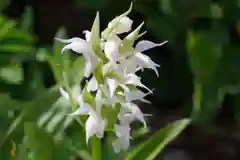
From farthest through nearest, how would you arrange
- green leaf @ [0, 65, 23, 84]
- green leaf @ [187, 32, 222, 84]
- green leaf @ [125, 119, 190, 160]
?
green leaf @ [187, 32, 222, 84] → green leaf @ [0, 65, 23, 84] → green leaf @ [125, 119, 190, 160]

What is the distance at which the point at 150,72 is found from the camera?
41.5 inches

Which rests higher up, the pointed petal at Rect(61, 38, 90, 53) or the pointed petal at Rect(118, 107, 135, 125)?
the pointed petal at Rect(61, 38, 90, 53)

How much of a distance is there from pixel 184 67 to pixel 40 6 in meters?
0.36

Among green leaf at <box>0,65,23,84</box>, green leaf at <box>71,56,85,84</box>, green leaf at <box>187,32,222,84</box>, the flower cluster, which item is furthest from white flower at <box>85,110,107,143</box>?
green leaf at <box>187,32,222,84</box>

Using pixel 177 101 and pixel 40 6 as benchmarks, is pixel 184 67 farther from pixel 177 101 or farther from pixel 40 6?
pixel 40 6

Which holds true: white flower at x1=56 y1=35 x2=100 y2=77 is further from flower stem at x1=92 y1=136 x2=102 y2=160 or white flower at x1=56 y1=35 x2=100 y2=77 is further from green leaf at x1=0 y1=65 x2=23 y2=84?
green leaf at x1=0 y1=65 x2=23 y2=84

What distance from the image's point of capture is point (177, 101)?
1.12m

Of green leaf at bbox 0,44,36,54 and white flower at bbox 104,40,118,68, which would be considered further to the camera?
green leaf at bbox 0,44,36,54

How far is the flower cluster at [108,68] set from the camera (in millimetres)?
400

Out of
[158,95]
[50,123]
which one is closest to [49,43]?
[158,95]

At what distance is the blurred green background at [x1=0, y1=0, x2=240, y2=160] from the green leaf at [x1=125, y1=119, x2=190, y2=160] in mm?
56

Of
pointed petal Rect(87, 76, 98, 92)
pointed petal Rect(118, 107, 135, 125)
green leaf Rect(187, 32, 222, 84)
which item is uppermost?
pointed petal Rect(87, 76, 98, 92)

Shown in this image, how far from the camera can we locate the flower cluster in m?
0.40

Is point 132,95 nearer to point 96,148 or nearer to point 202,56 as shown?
point 96,148
